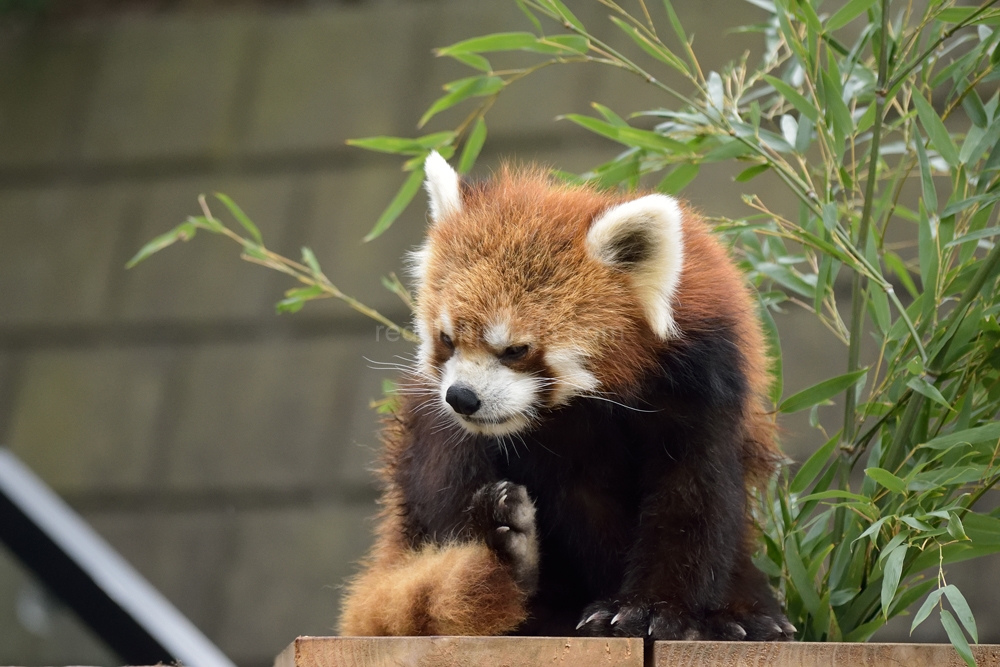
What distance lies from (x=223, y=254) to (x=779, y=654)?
2683mm

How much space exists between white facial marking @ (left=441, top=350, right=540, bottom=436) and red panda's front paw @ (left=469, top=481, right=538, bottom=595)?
78 mm

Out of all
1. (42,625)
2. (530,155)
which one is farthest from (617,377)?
(530,155)

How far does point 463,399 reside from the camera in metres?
1.23

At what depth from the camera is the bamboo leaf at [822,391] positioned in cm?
134

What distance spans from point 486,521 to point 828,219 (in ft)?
1.89

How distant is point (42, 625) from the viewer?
2229 mm

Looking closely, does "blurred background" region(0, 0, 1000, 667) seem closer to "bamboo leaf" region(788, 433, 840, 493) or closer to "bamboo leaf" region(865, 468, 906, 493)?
"bamboo leaf" region(788, 433, 840, 493)

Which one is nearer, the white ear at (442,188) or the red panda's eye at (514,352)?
the red panda's eye at (514,352)

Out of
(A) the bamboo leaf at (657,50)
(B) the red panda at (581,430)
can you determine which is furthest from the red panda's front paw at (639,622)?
(A) the bamboo leaf at (657,50)

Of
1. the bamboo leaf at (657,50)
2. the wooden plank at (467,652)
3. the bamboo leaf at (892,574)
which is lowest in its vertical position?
the wooden plank at (467,652)

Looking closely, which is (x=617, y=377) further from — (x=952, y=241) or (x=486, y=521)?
(x=952, y=241)

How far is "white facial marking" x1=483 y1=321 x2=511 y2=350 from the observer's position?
1.25 meters

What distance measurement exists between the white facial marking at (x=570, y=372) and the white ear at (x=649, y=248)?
0.33 feet

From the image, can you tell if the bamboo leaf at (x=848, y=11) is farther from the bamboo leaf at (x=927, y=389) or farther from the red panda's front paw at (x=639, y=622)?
the red panda's front paw at (x=639, y=622)
